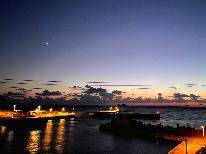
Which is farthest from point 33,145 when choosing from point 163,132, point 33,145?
point 163,132

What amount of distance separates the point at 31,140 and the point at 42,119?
4480 centimetres

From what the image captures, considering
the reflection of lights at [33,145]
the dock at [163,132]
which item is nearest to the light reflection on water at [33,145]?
the reflection of lights at [33,145]

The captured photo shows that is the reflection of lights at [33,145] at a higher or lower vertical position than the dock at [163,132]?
lower

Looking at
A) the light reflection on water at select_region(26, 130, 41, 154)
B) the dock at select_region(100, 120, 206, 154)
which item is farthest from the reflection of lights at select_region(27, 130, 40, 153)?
the dock at select_region(100, 120, 206, 154)

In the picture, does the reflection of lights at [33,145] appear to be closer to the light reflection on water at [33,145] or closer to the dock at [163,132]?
the light reflection on water at [33,145]

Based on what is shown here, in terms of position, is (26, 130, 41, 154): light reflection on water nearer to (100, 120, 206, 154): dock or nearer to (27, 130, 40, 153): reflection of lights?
(27, 130, 40, 153): reflection of lights

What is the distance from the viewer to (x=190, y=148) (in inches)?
1668

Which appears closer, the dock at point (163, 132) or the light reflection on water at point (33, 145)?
the dock at point (163, 132)

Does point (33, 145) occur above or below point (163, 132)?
below

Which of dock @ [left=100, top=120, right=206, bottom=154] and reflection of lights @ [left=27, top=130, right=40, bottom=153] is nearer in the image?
dock @ [left=100, top=120, right=206, bottom=154]

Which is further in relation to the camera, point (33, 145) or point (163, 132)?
point (163, 132)

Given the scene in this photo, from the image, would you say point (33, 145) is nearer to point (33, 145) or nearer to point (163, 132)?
point (33, 145)

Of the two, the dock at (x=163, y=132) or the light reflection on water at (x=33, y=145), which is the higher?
the dock at (x=163, y=132)

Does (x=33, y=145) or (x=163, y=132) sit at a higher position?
(x=163, y=132)
